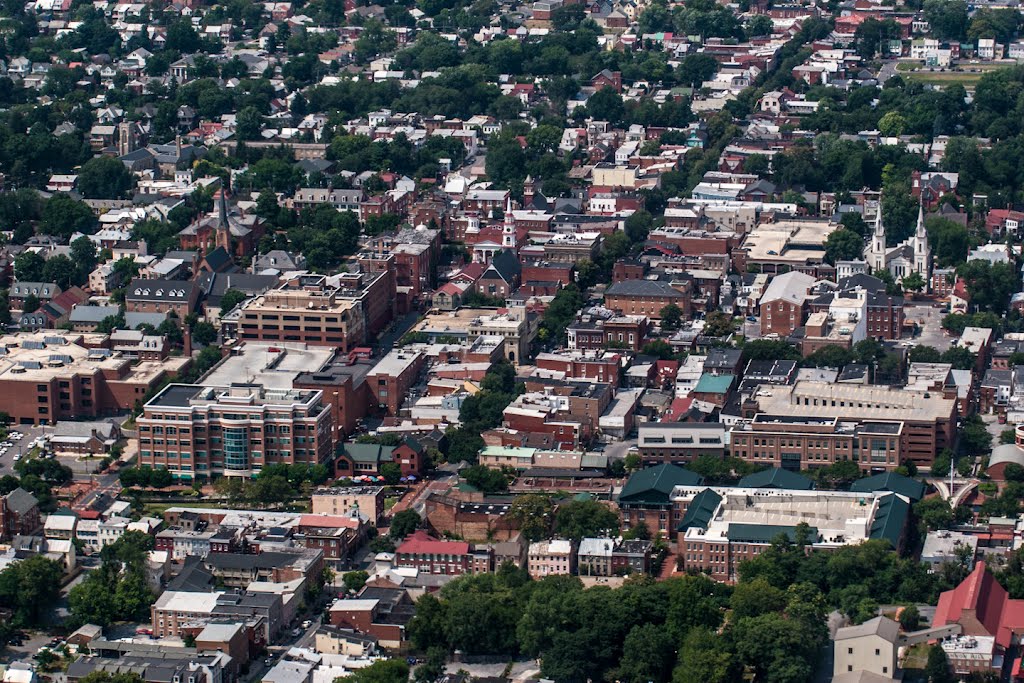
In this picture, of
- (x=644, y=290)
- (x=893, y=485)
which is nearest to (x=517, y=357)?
(x=644, y=290)

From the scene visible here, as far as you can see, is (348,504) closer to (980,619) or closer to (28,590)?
(28,590)

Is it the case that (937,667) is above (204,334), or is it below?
above

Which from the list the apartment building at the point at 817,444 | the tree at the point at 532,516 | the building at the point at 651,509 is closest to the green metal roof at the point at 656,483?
the building at the point at 651,509

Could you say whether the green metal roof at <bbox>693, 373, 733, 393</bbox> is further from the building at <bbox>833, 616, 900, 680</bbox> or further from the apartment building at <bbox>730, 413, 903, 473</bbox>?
the building at <bbox>833, 616, 900, 680</bbox>

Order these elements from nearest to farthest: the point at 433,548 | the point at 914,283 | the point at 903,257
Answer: the point at 433,548 → the point at 914,283 → the point at 903,257

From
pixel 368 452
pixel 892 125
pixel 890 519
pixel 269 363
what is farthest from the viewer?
pixel 892 125

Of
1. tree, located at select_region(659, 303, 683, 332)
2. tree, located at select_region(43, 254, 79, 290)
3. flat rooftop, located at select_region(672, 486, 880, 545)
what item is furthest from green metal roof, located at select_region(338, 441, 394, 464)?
tree, located at select_region(43, 254, 79, 290)

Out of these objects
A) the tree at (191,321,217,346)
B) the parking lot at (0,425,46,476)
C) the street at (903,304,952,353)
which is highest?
the street at (903,304,952,353)
